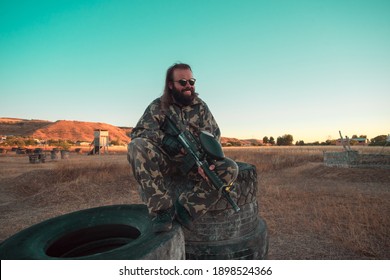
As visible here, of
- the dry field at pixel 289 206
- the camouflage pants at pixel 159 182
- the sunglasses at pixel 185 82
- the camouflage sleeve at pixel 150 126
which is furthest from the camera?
the dry field at pixel 289 206

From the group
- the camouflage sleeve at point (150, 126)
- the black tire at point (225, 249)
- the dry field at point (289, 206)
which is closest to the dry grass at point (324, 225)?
the dry field at point (289, 206)

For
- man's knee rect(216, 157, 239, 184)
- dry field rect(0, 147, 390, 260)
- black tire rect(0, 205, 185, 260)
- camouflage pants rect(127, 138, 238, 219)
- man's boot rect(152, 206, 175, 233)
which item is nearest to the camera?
black tire rect(0, 205, 185, 260)

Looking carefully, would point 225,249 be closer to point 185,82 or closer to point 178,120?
point 178,120

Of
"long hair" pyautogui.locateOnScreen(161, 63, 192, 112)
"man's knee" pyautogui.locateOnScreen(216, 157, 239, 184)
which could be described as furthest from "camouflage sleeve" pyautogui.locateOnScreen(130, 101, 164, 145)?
"man's knee" pyautogui.locateOnScreen(216, 157, 239, 184)

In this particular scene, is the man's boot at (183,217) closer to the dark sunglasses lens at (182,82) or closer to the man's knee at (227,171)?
the man's knee at (227,171)

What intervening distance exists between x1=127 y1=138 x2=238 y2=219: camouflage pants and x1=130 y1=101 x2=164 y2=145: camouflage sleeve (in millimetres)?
140

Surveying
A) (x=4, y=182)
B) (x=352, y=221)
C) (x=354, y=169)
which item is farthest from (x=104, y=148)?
(x=352, y=221)

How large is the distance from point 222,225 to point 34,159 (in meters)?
20.7

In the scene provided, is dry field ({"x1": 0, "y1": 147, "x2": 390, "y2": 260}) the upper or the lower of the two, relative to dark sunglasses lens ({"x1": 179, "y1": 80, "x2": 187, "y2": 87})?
lower

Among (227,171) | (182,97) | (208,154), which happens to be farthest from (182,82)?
(227,171)

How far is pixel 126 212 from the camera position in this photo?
269 centimetres

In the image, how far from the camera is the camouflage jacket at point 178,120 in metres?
2.75

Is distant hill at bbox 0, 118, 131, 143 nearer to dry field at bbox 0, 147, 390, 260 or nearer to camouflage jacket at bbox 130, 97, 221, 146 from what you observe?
dry field at bbox 0, 147, 390, 260

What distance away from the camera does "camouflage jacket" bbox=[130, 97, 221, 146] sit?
2746 millimetres
